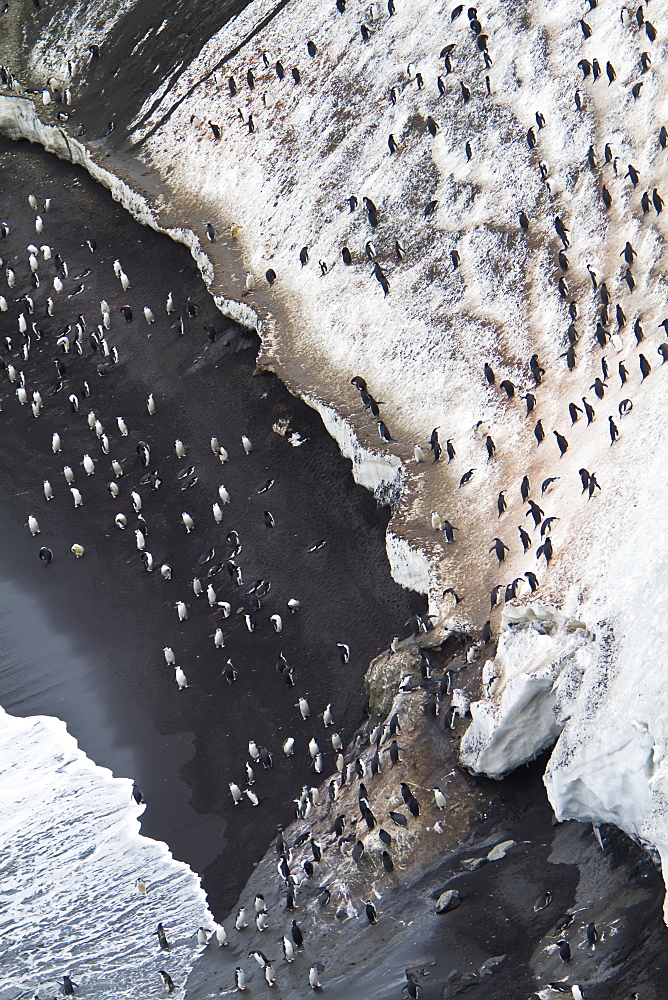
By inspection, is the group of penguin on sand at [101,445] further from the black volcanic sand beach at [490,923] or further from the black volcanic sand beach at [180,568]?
the black volcanic sand beach at [490,923]

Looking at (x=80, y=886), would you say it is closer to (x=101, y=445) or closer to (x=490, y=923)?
(x=490, y=923)

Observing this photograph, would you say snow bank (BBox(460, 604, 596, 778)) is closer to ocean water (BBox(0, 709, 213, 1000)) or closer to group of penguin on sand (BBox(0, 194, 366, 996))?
group of penguin on sand (BBox(0, 194, 366, 996))

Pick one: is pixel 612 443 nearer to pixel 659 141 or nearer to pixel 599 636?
pixel 599 636

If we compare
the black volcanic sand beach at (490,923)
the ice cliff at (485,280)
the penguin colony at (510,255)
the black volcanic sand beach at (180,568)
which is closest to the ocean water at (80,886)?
the black volcanic sand beach at (180,568)

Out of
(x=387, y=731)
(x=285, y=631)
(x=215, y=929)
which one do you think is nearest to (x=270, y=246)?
(x=285, y=631)

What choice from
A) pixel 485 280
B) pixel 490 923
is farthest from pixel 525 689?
pixel 485 280

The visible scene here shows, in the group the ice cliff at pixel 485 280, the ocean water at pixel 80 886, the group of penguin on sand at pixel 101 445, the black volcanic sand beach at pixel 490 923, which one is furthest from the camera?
the group of penguin on sand at pixel 101 445

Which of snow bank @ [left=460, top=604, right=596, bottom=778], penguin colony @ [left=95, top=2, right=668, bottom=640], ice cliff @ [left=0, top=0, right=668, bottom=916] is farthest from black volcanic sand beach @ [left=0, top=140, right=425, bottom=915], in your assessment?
snow bank @ [left=460, top=604, right=596, bottom=778]
